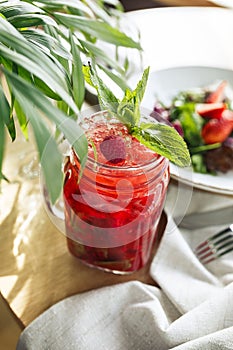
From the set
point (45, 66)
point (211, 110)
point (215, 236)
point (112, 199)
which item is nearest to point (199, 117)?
point (211, 110)

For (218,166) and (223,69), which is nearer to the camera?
(218,166)

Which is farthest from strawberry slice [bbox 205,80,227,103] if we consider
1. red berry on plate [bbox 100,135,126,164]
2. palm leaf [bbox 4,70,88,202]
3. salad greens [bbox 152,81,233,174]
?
palm leaf [bbox 4,70,88,202]

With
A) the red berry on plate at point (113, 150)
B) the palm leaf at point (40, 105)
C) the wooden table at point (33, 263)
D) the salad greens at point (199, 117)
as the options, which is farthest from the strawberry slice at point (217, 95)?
the palm leaf at point (40, 105)

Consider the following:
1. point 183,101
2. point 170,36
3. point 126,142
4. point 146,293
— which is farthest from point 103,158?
point 170,36

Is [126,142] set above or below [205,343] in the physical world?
above

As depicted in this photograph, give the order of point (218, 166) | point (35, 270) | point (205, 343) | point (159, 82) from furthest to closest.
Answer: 1. point (159, 82)
2. point (218, 166)
3. point (35, 270)
4. point (205, 343)

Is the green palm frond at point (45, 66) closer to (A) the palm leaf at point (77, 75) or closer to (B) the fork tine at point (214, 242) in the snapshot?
(A) the palm leaf at point (77, 75)

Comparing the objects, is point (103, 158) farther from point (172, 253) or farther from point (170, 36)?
point (170, 36)
